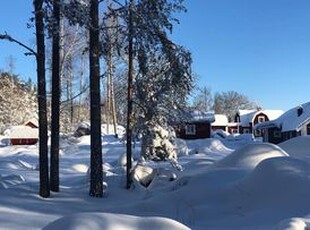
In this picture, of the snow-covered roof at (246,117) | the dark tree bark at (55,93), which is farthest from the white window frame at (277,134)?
the dark tree bark at (55,93)

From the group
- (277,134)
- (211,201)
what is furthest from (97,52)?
(277,134)

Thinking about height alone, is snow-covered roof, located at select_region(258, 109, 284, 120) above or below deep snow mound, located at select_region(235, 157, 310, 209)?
above

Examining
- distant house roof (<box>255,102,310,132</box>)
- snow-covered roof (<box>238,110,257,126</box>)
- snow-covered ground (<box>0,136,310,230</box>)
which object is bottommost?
snow-covered ground (<box>0,136,310,230</box>)

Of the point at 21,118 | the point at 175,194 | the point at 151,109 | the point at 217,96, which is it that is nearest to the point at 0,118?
the point at 21,118

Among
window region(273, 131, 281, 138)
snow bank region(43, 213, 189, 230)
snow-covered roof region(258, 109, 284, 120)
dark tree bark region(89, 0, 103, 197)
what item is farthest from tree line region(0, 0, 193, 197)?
snow-covered roof region(258, 109, 284, 120)

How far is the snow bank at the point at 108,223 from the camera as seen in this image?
5.39m

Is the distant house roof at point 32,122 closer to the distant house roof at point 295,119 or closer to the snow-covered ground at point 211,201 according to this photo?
the distant house roof at point 295,119

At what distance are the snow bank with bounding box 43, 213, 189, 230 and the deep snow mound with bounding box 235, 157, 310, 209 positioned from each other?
4316 mm

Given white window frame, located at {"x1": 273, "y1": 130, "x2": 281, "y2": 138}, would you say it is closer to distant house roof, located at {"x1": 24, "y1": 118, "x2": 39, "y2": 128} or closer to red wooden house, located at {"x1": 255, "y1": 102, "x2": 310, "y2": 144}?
red wooden house, located at {"x1": 255, "y1": 102, "x2": 310, "y2": 144}

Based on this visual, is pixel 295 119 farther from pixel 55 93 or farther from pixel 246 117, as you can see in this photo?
pixel 55 93

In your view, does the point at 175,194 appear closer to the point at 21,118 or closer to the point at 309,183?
the point at 309,183

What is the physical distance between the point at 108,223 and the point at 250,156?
10165 millimetres

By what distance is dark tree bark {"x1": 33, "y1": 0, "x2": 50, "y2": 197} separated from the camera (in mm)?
12648

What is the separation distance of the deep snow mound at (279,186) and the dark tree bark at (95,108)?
3.96m
